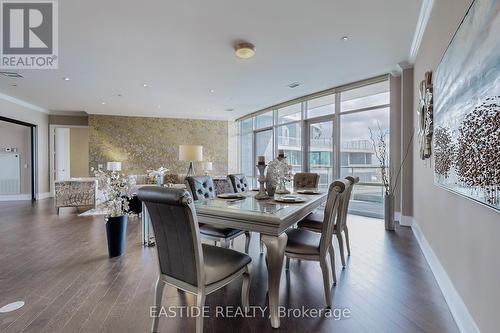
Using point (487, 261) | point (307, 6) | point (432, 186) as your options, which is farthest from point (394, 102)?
point (487, 261)

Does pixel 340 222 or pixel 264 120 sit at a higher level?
pixel 264 120

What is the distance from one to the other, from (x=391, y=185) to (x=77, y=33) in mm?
5506

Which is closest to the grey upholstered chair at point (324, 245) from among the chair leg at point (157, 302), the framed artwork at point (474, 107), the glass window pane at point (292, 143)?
the framed artwork at point (474, 107)

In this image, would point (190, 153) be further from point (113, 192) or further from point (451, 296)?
point (451, 296)

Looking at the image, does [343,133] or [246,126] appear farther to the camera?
[246,126]

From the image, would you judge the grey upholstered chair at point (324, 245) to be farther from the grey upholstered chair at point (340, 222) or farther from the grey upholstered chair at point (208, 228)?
the grey upholstered chair at point (208, 228)

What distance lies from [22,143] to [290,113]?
Result: 8.52 metres

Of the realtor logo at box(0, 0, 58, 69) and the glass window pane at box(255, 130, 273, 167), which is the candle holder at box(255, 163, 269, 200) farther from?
the glass window pane at box(255, 130, 273, 167)

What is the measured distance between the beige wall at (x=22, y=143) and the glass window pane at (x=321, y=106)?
877 cm

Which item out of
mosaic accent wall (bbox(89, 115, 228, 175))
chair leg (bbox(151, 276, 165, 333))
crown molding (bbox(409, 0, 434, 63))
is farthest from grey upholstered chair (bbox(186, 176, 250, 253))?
mosaic accent wall (bbox(89, 115, 228, 175))

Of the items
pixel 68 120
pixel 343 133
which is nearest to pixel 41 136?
pixel 68 120

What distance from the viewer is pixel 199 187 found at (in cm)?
276

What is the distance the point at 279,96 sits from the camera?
237 inches

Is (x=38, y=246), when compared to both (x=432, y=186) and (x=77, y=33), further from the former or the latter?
(x=432, y=186)
